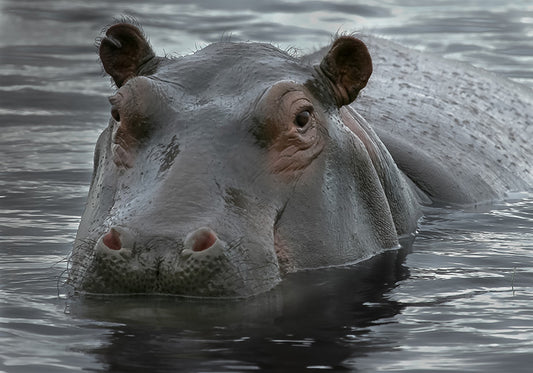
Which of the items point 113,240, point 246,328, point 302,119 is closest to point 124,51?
point 302,119

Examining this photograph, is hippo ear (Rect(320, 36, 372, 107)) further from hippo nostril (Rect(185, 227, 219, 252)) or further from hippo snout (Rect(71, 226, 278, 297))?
hippo nostril (Rect(185, 227, 219, 252))

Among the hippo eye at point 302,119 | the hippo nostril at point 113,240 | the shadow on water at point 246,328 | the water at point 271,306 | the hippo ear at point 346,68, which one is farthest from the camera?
the hippo ear at point 346,68

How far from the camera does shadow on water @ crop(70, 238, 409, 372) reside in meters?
7.12

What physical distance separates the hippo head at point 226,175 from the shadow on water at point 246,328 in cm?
9

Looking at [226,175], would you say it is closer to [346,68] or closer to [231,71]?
[231,71]

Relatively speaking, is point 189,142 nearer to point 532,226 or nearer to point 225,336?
point 225,336

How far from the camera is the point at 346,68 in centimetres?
930

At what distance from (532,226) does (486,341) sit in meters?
3.71

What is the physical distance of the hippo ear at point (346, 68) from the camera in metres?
9.23

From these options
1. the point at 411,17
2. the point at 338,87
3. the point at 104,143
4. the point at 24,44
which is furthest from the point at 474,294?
the point at 411,17

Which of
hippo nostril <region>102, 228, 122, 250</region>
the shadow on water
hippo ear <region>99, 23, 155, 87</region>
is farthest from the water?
hippo ear <region>99, 23, 155, 87</region>

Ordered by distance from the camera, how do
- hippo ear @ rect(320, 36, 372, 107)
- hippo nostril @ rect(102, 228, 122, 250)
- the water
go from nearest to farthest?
the water < hippo nostril @ rect(102, 228, 122, 250) < hippo ear @ rect(320, 36, 372, 107)

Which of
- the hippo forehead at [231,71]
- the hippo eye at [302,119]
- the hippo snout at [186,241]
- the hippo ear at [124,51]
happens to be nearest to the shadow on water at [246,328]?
the hippo snout at [186,241]

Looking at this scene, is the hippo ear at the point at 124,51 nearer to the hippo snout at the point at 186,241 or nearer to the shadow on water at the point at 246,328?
the shadow on water at the point at 246,328
